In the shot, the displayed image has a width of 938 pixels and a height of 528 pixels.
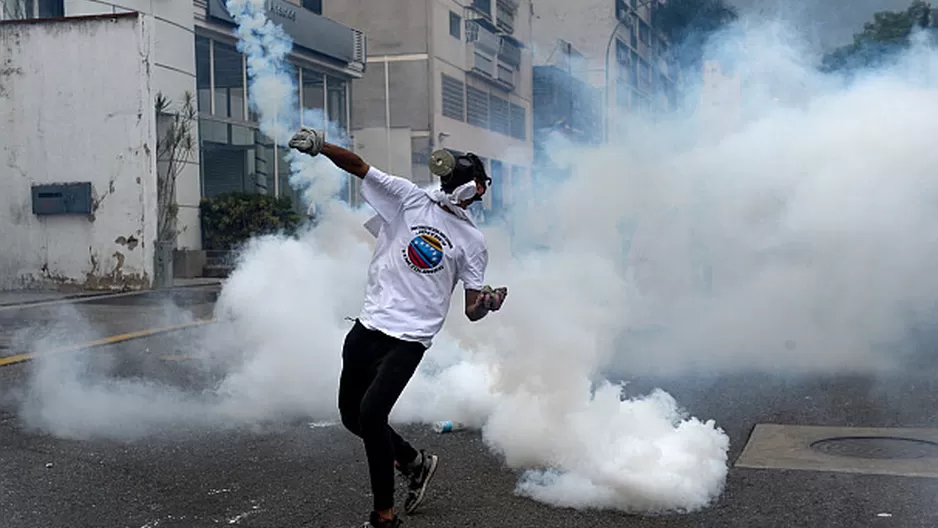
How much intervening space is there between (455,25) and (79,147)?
1877 cm

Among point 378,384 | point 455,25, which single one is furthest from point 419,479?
point 455,25

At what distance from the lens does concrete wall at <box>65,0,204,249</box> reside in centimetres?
2056

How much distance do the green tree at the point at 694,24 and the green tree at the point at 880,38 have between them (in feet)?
7.38

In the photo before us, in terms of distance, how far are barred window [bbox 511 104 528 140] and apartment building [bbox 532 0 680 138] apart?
8.03ft

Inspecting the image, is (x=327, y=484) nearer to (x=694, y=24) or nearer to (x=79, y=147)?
(x=694, y=24)

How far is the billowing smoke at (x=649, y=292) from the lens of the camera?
5535 millimetres

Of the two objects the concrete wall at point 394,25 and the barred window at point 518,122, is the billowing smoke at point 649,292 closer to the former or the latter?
the barred window at point 518,122

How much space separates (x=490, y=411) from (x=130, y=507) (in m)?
2.45

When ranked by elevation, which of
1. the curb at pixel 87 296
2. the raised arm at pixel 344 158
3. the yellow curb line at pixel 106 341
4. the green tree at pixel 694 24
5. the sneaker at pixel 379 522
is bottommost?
the curb at pixel 87 296

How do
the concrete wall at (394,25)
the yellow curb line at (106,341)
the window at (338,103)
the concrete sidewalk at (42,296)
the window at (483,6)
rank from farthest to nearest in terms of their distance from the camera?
the window at (483,6) → the concrete wall at (394,25) → the window at (338,103) → the concrete sidewalk at (42,296) → the yellow curb line at (106,341)

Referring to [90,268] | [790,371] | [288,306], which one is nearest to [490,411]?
[288,306]

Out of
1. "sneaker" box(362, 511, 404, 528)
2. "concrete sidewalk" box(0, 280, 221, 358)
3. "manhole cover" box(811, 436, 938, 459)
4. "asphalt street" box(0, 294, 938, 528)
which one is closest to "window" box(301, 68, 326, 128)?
"concrete sidewalk" box(0, 280, 221, 358)

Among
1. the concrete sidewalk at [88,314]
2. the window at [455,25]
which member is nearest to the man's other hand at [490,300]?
the concrete sidewalk at [88,314]

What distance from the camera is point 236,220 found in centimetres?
2294
